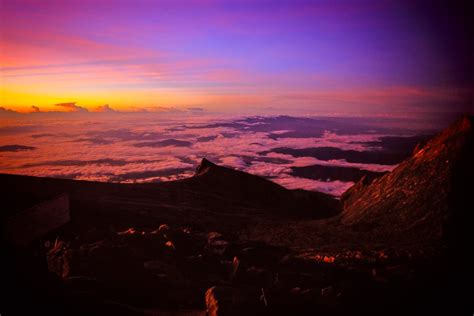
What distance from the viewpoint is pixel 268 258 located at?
1087 centimetres

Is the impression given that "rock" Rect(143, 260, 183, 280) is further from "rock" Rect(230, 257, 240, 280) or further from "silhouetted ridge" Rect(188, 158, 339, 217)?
"silhouetted ridge" Rect(188, 158, 339, 217)

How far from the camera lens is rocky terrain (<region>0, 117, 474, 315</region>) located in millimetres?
6395

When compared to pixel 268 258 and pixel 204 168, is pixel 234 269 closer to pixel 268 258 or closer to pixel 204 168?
pixel 268 258

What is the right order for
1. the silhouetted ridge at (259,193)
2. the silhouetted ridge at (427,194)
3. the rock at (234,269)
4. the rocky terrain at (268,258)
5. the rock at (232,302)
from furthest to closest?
1. the silhouetted ridge at (259,193)
2. the silhouetted ridge at (427,194)
3. the rock at (234,269)
4. the rocky terrain at (268,258)
5. the rock at (232,302)

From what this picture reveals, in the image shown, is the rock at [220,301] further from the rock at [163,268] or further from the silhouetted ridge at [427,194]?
the silhouetted ridge at [427,194]

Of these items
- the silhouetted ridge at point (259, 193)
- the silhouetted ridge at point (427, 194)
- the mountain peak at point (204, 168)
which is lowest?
the silhouetted ridge at point (259, 193)

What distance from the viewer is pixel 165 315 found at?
6.68 metres

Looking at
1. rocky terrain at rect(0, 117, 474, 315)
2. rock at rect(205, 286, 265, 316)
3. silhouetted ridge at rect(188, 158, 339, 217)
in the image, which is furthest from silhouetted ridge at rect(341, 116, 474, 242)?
silhouetted ridge at rect(188, 158, 339, 217)

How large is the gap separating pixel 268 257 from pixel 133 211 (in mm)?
14269

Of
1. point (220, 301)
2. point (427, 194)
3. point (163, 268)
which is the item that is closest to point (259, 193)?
point (427, 194)

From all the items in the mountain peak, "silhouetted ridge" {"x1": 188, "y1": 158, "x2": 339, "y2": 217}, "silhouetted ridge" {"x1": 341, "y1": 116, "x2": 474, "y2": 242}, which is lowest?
"silhouetted ridge" {"x1": 188, "y1": 158, "x2": 339, "y2": 217}

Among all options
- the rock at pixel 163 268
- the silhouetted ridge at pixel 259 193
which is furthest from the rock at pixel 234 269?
the silhouetted ridge at pixel 259 193

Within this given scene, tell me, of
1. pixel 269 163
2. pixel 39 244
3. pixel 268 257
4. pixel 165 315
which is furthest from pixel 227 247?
pixel 269 163

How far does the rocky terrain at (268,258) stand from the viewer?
6.39 m
